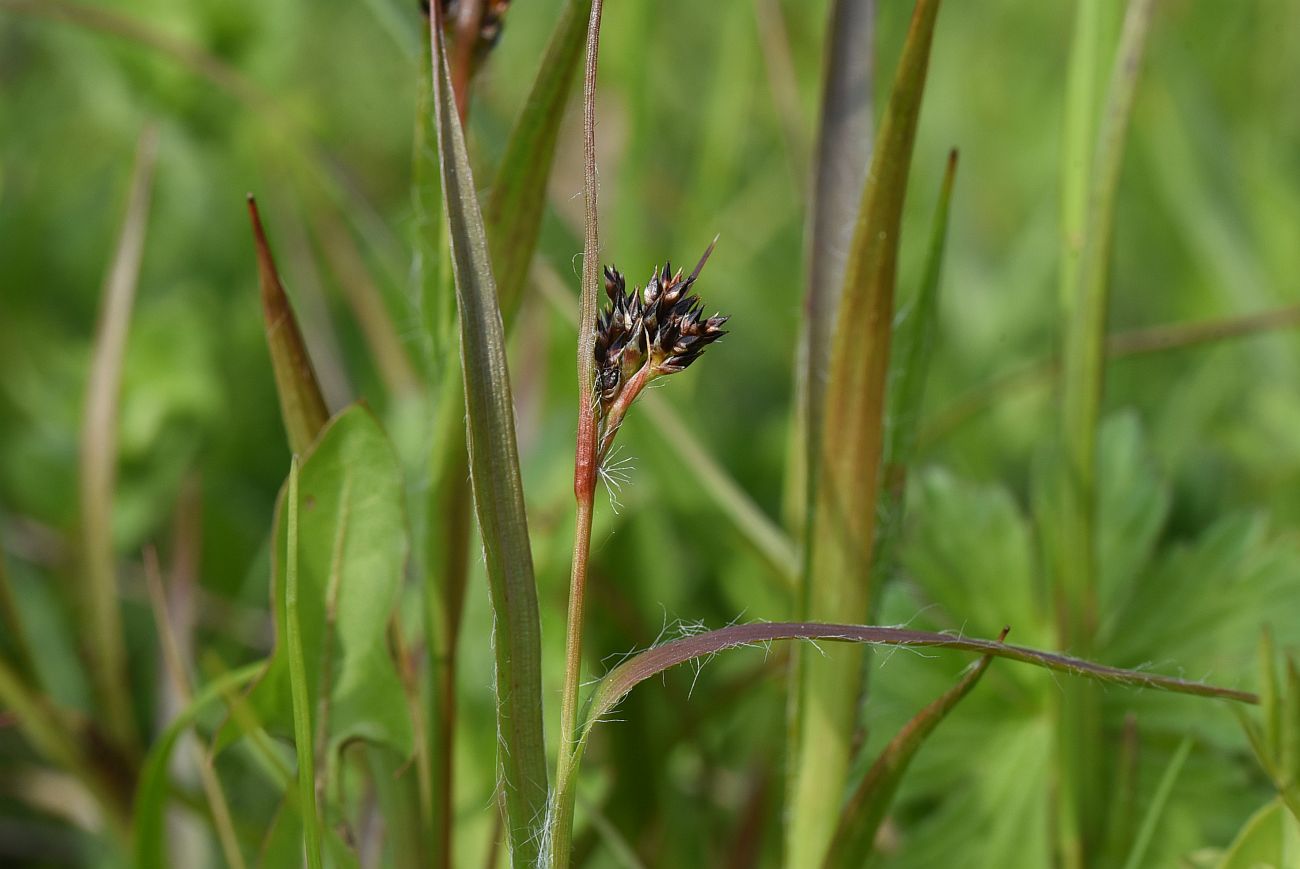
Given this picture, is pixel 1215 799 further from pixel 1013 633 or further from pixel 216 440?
pixel 216 440

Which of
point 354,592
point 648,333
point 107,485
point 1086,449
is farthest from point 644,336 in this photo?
point 107,485

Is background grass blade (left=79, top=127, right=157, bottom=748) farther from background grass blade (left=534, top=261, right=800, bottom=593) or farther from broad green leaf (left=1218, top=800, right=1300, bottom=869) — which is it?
broad green leaf (left=1218, top=800, right=1300, bottom=869)

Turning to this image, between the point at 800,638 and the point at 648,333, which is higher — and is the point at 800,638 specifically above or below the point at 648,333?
below

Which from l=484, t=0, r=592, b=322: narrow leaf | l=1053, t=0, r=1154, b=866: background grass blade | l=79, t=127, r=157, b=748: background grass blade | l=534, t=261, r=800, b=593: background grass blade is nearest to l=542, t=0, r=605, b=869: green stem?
l=484, t=0, r=592, b=322: narrow leaf

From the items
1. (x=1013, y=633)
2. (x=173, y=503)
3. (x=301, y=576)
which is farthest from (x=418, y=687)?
(x=173, y=503)

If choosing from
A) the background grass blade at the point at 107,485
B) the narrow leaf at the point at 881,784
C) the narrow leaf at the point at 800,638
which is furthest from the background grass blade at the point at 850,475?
the background grass blade at the point at 107,485

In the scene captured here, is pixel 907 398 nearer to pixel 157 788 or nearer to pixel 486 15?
pixel 486 15


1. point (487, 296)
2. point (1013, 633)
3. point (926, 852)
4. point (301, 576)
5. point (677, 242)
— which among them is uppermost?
point (677, 242)
